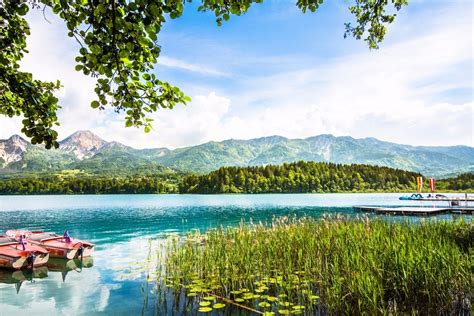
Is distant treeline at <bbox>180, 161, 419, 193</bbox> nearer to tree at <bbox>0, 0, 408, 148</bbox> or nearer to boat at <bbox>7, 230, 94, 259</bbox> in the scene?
boat at <bbox>7, 230, 94, 259</bbox>

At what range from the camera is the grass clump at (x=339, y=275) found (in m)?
8.60

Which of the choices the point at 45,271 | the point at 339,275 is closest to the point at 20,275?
the point at 45,271

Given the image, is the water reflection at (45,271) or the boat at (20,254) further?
the boat at (20,254)

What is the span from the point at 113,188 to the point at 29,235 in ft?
589

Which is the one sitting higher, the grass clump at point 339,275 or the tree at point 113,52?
the tree at point 113,52

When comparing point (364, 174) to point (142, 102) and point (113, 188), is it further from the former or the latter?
point (142, 102)

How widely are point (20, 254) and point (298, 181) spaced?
152m

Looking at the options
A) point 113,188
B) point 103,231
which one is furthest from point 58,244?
point 113,188

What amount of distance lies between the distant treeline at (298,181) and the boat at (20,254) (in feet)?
456

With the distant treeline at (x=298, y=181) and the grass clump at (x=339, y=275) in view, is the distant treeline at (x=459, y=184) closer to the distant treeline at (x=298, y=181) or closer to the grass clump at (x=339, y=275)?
the distant treeline at (x=298, y=181)

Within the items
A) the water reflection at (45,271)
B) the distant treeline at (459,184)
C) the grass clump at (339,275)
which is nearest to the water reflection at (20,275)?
the water reflection at (45,271)

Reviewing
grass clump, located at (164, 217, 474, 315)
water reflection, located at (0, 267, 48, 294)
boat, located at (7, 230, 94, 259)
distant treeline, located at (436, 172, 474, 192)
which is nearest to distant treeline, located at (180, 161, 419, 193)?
distant treeline, located at (436, 172, 474, 192)

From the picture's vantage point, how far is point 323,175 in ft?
551

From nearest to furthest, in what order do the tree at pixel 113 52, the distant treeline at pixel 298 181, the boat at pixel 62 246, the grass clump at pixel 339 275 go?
the tree at pixel 113 52
the grass clump at pixel 339 275
the boat at pixel 62 246
the distant treeline at pixel 298 181
